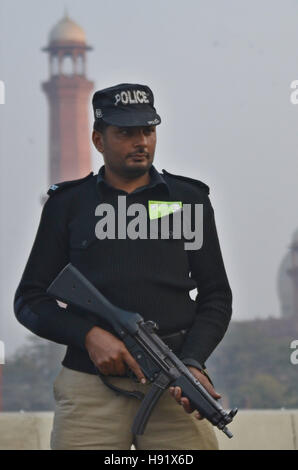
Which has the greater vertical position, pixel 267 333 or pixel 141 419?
pixel 141 419

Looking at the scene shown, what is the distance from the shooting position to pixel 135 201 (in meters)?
4.46

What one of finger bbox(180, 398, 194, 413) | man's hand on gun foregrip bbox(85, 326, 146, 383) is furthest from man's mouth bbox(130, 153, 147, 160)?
finger bbox(180, 398, 194, 413)

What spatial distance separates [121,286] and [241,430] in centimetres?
339

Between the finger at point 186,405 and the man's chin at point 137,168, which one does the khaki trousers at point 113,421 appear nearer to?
the finger at point 186,405

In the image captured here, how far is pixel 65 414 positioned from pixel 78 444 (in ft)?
0.40

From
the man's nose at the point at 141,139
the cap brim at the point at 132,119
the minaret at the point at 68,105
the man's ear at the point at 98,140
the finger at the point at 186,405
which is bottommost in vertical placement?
the minaret at the point at 68,105

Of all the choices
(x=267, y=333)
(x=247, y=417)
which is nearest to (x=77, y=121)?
(x=267, y=333)

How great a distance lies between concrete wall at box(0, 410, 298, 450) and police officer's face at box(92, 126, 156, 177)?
3.45 meters

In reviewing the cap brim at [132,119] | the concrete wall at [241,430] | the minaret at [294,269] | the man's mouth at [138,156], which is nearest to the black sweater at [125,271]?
the man's mouth at [138,156]

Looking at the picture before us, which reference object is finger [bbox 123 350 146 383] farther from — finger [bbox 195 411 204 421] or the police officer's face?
the police officer's face

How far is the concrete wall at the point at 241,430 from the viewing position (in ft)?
24.6

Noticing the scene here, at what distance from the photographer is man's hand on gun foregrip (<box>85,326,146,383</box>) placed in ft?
13.9

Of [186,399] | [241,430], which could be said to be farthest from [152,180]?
[241,430]
